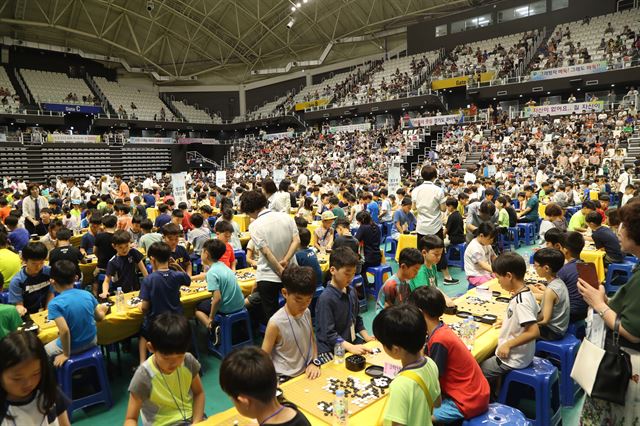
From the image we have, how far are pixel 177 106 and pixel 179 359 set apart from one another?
43.7 meters

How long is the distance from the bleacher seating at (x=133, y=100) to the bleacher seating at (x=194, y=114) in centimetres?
164

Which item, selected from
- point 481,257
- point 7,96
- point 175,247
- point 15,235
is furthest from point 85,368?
point 7,96

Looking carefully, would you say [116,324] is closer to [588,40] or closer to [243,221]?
[243,221]

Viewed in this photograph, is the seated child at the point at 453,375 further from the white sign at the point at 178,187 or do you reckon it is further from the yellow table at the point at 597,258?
the white sign at the point at 178,187

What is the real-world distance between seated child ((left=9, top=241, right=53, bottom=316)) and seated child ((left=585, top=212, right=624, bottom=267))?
7.45 metres

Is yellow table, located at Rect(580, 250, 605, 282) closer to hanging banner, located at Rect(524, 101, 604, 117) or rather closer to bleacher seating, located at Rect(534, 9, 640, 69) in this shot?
hanging banner, located at Rect(524, 101, 604, 117)

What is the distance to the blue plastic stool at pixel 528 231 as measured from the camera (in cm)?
1092

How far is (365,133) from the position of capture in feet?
99.2

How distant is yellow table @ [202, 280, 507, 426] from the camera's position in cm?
251

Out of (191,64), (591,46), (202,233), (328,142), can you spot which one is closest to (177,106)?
(191,64)

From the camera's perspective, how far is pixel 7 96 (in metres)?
29.5

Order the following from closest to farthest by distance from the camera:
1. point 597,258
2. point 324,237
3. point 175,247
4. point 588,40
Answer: point 175,247
point 597,258
point 324,237
point 588,40

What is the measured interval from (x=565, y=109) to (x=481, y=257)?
19.2 m

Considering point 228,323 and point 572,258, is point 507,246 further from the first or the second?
point 228,323
